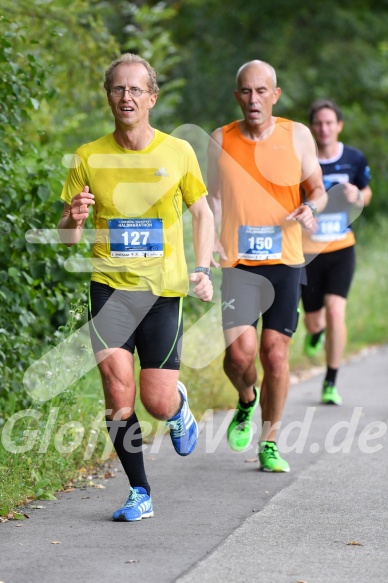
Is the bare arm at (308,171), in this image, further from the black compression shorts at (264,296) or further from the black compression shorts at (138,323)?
the black compression shorts at (138,323)

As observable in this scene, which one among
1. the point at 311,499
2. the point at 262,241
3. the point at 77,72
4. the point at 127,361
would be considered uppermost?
the point at 77,72

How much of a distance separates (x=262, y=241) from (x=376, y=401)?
3.60 m

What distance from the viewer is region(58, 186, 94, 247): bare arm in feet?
18.2

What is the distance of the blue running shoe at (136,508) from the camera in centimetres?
580

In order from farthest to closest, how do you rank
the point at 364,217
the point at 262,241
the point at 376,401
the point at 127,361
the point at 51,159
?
the point at 364,217 → the point at 376,401 → the point at 51,159 → the point at 262,241 → the point at 127,361

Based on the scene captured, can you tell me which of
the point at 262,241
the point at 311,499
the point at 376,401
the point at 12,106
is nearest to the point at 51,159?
the point at 12,106

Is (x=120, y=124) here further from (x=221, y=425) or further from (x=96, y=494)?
(x=221, y=425)

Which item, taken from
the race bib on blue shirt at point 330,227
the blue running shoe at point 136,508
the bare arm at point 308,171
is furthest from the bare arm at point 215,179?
the race bib on blue shirt at point 330,227

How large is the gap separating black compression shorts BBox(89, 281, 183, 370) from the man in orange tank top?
119 cm

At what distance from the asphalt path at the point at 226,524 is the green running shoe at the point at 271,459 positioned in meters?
0.06

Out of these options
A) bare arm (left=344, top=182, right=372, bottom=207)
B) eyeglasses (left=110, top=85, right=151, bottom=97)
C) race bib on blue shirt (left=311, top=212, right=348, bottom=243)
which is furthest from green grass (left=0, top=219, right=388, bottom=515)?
eyeglasses (left=110, top=85, right=151, bottom=97)

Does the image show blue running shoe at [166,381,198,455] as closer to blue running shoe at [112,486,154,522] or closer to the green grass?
blue running shoe at [112,486,154,522]

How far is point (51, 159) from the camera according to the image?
766 cm

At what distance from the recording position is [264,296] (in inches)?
280
